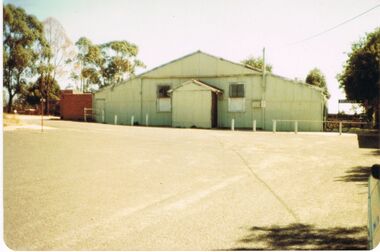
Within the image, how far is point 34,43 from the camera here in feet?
40.5

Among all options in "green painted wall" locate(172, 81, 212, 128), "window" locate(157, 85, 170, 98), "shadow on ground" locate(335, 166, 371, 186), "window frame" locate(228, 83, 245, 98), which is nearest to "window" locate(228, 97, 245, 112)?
"window frame" locate(228, 83, 245, 98)

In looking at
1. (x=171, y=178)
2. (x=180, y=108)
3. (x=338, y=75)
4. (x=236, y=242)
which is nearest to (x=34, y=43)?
(x=171, y=178)

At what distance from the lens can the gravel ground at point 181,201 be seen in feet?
12.2

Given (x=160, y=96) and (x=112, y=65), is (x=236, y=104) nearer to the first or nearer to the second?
(x=160, y=96)

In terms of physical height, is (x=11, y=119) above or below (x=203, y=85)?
below

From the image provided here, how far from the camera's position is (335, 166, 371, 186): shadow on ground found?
270 inches

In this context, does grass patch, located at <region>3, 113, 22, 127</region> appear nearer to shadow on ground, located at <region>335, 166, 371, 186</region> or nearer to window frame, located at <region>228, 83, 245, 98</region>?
window frame, located at <region>228, 83, 245, 98</region>

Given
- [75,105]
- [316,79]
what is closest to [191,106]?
[75,105]

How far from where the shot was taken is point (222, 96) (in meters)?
24.9

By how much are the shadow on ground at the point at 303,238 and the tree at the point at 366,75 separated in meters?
21.2

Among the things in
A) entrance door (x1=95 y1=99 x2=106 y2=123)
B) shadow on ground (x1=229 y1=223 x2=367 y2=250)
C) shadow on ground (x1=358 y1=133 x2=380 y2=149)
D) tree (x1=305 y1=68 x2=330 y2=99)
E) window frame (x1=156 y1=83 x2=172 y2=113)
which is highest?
tree (x1=305 y1=68 x2=330 y2=99)

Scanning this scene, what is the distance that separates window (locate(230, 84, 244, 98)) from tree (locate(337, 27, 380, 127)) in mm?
8422

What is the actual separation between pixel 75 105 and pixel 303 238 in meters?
32.4

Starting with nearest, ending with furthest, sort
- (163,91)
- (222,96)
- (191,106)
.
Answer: (191,106) < (222,96) < (163,91)
